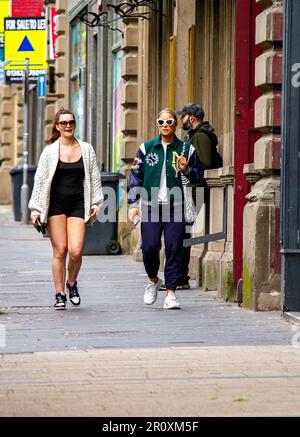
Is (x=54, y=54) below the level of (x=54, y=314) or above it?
above

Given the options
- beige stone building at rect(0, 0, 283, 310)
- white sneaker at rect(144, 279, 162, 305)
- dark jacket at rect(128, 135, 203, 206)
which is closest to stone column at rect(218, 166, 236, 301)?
beige stone building at rect(0, 0, 283, 310)

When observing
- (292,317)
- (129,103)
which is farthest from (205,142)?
(129,103)

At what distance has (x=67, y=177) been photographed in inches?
531

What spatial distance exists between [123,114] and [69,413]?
46.0 ft

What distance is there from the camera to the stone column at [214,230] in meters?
14.9

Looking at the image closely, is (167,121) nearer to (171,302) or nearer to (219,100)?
(171,302)

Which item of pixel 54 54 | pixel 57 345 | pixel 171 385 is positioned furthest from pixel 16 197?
pixel 171 385

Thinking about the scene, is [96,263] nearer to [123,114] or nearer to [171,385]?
[123,114]

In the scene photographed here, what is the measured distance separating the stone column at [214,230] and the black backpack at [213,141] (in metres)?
0.25

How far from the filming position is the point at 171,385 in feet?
27.8

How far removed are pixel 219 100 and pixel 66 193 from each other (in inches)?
140

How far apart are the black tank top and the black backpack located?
2306mm
